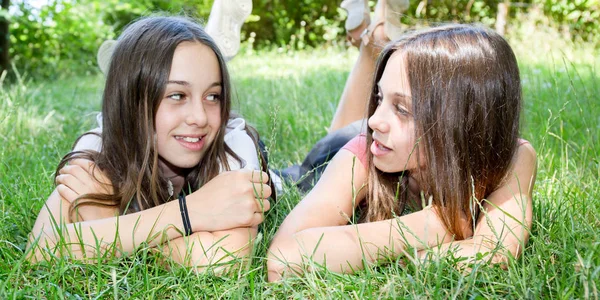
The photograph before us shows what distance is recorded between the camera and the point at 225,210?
6.49 feet

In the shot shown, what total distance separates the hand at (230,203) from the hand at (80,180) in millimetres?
349

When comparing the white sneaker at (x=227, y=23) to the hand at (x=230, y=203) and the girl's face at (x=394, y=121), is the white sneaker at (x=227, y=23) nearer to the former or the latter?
the hand at (x=230, y=203)

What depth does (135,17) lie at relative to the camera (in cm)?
1138

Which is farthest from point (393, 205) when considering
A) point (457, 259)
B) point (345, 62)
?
point (345, 62)

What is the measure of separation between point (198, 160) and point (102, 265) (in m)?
0.62

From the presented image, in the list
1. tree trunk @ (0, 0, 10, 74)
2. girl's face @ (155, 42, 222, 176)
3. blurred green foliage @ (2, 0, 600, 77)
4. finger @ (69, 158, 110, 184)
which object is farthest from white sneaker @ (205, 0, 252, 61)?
tree trunk @ (0, 0, 10, 74)

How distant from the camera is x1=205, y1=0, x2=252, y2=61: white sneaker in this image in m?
3.48

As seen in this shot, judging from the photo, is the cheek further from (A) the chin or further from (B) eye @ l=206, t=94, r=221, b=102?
(A) the chin

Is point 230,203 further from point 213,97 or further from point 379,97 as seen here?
point 379,97

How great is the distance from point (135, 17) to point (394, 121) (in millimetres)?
10276

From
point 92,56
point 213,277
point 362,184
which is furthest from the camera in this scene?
point 92,56

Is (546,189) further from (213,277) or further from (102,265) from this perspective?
(102,265)

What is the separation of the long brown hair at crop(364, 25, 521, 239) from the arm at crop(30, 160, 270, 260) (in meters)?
0.49

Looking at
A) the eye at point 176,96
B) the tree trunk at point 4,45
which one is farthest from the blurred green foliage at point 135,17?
the eye at point 176,96
